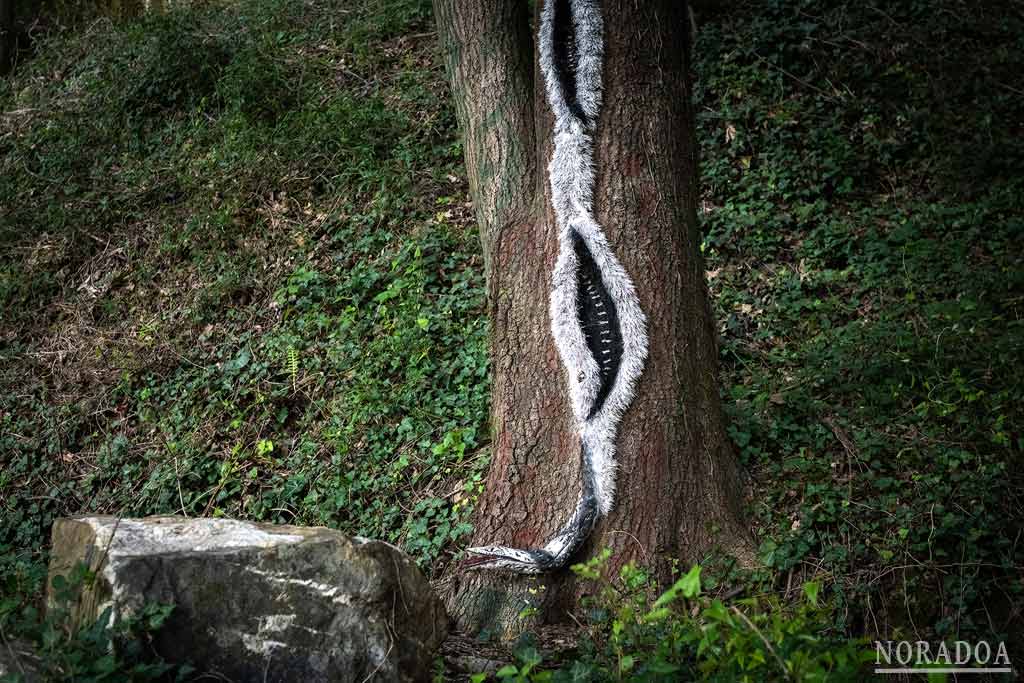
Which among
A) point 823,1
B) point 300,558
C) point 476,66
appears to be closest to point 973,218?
Answer: point 823,1

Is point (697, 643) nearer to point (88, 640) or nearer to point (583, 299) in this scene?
point (583, 299)

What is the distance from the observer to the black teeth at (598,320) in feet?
11.6

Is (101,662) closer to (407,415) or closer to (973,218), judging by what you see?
(407,415)

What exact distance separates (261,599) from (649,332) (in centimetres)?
187

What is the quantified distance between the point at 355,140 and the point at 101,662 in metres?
5.37

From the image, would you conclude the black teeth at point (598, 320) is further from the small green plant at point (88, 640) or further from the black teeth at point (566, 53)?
the small green plant at point (88, 640)

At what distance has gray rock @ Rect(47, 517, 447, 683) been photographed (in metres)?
2.63

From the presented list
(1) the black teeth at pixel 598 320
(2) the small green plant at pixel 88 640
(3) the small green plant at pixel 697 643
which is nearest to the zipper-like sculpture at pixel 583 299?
(1) the black teeth at pixel 598 320

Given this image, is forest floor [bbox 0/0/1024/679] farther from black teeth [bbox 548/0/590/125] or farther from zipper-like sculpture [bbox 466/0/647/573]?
black teeth [bbox 548/0/590/125]

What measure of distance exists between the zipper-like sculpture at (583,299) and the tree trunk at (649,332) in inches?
1.9

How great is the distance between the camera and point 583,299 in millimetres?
3645

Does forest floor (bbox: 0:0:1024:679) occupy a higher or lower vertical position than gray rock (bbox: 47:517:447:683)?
higher

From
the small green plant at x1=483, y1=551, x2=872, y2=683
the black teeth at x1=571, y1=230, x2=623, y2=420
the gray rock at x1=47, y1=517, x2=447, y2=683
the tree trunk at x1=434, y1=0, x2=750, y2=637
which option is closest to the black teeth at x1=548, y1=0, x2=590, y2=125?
the tree trunk at x1=434, y1=0, x2=750, y2=637

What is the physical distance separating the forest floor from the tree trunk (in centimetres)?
37
